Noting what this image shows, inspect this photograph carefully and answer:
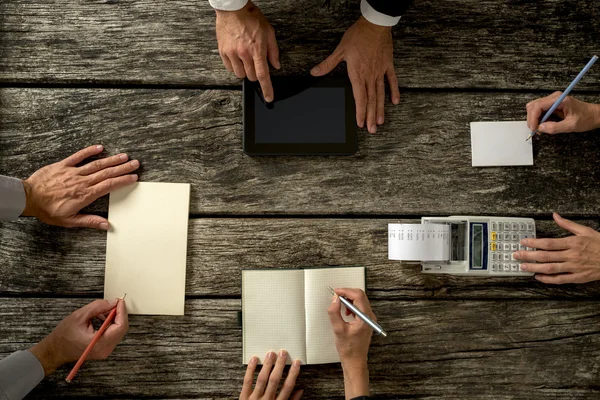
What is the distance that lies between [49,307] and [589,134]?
1504mm

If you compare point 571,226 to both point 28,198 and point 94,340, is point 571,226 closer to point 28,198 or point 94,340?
point 94,340

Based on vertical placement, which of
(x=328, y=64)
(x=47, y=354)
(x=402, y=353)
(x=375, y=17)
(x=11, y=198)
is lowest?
(x=402, y=353)

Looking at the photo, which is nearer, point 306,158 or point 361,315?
point 361,315

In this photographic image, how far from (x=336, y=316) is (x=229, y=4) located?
31.2 inches

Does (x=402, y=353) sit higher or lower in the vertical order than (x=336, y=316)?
lower

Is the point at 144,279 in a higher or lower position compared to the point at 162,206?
lower

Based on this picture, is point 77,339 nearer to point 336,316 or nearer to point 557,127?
point 336,316

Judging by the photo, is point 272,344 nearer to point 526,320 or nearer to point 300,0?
point 526,320

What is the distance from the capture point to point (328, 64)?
123 centimetres

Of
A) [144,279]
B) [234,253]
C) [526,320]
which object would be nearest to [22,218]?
[144,279]

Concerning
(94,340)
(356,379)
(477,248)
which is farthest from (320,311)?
(94,340)

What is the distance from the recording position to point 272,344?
1.19 meters

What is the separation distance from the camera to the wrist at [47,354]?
3.72 ft

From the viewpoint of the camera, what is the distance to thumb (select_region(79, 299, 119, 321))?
114 centimetres
